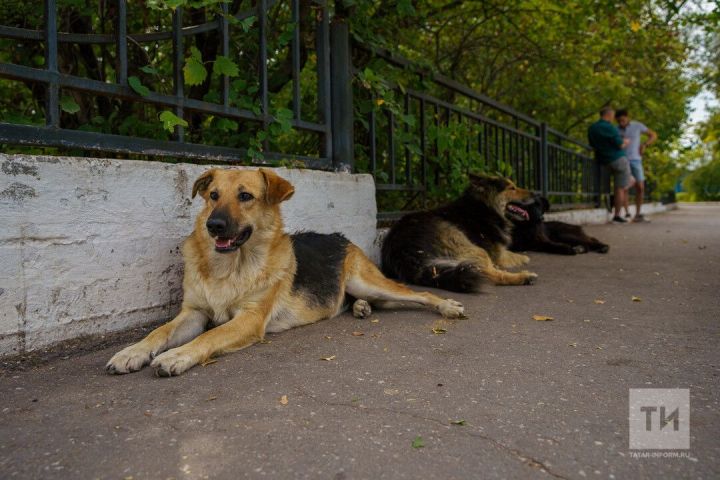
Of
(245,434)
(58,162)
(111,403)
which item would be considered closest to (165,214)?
(58,162)

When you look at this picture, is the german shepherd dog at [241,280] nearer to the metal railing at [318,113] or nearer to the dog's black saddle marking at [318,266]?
the dog's black saddle marking at [318,266]

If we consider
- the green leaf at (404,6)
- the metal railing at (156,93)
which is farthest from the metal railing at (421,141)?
the metal railing at (156,93)

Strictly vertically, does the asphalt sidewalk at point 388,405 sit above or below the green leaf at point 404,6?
below

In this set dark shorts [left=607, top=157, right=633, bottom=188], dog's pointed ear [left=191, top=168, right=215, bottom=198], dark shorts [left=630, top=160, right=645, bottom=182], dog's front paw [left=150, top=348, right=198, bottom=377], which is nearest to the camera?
dog's front paw [left=150, top=348, right=198, bottom=377]

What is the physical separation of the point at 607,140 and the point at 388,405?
12.5m

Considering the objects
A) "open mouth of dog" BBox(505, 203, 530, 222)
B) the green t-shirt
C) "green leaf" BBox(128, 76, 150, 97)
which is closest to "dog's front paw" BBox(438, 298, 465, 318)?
"green leaf" BBox(128, 76, 150, 97)

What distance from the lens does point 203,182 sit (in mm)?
3342

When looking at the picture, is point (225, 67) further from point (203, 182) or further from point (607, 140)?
point (607, 140)

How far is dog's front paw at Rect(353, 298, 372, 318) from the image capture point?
3787 millimetres

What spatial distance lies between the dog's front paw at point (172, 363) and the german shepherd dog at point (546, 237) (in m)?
5.13

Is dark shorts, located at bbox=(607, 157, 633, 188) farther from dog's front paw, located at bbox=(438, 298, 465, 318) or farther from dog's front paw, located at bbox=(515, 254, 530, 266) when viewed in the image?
dog's front paw, located at bbox=(438, 298, 465, 318)

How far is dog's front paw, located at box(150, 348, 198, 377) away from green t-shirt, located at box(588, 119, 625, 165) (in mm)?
12202

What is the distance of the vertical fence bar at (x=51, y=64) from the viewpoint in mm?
2840

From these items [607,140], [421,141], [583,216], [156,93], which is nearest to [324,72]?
[156,93]
